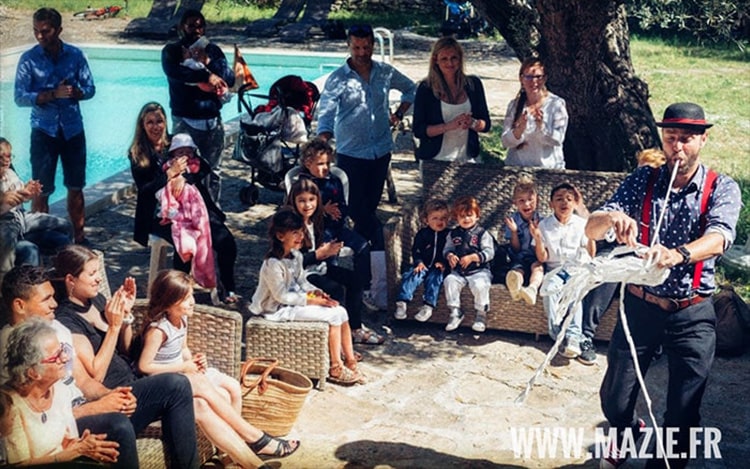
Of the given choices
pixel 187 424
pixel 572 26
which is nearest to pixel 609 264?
pixel 187 424

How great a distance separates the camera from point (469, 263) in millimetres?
7051

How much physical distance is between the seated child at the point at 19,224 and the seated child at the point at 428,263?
94.2 inches

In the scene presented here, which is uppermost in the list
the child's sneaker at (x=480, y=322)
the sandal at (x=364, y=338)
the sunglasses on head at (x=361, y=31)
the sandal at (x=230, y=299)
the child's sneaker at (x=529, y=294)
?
the sunglasses on head at (x=361, y=31)

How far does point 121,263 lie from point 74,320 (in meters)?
3.19

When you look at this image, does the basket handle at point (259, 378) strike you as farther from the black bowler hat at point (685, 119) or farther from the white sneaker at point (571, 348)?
the black bowler hat at point (685, 119)

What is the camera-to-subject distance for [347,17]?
26.6 m

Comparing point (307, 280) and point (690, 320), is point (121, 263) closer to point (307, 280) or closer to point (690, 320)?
point (307, 280)

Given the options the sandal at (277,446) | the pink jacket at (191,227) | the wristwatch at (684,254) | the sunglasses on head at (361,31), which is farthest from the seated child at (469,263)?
the wristwatch at (684,254)

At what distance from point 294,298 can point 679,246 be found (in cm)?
245

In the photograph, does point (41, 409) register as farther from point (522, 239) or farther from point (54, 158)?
point (54, 158)

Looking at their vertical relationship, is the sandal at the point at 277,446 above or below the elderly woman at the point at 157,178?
below

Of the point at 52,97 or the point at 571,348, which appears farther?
the point at 52,97

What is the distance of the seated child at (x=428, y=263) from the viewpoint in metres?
7.09

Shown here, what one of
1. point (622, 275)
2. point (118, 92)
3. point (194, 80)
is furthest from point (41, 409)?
point (118, 92)
